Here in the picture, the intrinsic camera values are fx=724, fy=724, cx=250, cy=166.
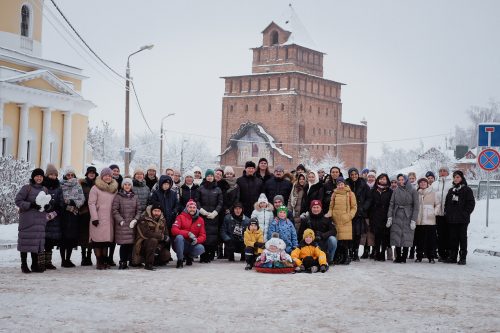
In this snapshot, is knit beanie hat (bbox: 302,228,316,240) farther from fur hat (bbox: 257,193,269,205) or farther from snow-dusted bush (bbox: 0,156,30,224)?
snow-dusted bush (bbox: 0,156,30,224)

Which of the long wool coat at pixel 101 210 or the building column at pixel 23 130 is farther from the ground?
the building column at pixel 23 130

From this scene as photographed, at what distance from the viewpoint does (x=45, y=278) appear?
35.9 feet

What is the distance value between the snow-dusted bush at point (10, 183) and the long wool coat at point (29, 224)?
1309cm

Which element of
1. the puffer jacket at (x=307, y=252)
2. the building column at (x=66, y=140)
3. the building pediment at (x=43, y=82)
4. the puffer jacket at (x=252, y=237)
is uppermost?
the building pediment at (x=43, y=82)

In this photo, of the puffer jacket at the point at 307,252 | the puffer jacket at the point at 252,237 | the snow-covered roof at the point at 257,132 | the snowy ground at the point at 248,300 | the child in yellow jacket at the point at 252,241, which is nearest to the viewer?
the snowy ground at the point at 248,300

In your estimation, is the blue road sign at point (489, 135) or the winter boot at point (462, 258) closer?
the winter boot at point (462, 258)

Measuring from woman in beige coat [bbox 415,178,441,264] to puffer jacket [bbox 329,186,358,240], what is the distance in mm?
1554

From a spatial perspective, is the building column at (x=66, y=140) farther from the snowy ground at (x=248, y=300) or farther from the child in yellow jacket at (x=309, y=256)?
the child in yellow jacket at (x=309, y=256)

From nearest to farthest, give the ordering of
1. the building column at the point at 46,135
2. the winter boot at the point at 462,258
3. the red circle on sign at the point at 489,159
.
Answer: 1. the winter boot at the point at 462,258
2. the red circle on sign at the point at 489,159
3. the building column at the point at 46,135

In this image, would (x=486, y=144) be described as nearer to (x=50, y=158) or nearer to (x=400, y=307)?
(x=400, y=307)

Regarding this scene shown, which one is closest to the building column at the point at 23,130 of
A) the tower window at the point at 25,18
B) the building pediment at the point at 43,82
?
the building pediment at the point at 43,82

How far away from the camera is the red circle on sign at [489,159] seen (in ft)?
57.8

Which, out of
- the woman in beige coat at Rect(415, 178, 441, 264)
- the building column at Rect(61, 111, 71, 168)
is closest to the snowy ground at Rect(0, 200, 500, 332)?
the woman in beige coat at Rect(415, 178, 441, 264)

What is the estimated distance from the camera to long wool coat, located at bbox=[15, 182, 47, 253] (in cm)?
1168
